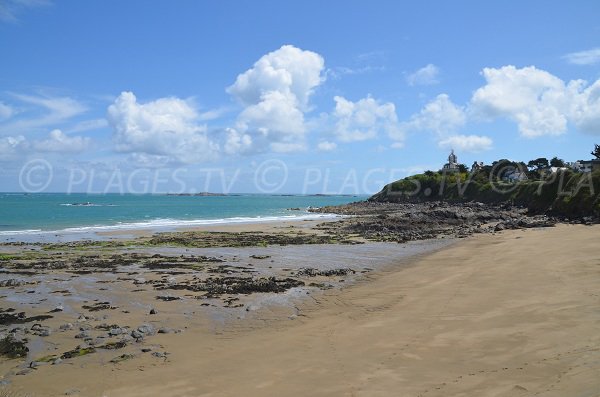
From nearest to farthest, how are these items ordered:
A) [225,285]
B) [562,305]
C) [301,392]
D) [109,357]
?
1. [301,392]
2. [109,357]
3. [562,305]
4. [225,285]

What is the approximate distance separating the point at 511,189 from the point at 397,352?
3080 inches

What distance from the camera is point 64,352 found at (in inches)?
A: 365

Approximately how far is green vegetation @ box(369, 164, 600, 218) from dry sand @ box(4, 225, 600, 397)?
3125 centimetres

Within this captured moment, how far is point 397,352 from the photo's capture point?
8.17m

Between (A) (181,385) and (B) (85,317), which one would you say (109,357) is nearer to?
(A) (181,385)

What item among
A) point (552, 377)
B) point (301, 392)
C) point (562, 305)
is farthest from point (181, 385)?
point (562, 305)

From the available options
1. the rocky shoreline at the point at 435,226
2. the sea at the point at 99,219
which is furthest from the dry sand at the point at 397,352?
the sea at the point at 99,219

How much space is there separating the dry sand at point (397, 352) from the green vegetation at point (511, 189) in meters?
31.2

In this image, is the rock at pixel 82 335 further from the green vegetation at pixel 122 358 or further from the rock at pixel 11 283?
the rock at pixel 11 283

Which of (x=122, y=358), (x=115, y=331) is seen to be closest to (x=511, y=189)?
(x=115, y=331)

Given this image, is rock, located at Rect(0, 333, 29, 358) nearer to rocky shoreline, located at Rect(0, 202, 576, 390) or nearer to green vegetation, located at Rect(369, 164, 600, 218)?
rocky shoreline, located at Rect(0, 202, 576, 390)

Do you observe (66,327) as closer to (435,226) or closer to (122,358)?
(122,358)

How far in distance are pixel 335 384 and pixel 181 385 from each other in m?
2.68

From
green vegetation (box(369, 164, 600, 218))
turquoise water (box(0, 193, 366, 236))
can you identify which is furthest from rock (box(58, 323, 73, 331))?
green vegetation (box(369, 164, 600, 218))
